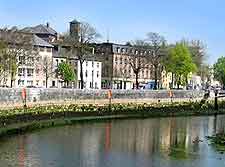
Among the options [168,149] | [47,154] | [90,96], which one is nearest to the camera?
[47,154]

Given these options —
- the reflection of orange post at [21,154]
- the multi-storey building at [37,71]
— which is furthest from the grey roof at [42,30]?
the reflection of orange post at [21,154]

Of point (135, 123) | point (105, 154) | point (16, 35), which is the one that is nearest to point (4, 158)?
point (105, 154)

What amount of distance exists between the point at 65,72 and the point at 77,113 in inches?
2256

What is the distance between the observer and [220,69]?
17325 cm

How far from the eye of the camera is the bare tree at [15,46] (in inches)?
3357

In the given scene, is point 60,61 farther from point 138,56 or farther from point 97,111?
point 97,111

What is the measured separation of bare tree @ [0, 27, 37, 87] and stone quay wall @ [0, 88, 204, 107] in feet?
41.9

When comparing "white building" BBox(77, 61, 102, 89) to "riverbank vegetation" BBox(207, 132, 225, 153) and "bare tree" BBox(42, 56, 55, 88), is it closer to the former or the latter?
"bare tree" BBox(42, 56, 55, 88)

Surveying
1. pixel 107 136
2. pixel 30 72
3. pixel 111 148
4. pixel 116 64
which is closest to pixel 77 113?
pixel 107 136

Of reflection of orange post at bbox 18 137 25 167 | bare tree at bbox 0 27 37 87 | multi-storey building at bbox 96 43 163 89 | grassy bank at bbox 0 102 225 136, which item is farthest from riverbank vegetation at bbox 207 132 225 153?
multi-storey building at bbox 96 43 163 89

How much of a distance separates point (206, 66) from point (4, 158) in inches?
4836

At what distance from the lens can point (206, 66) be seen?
151375 millimetres

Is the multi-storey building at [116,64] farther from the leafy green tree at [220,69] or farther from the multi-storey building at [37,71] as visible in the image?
the multi-storey building at [37,71]

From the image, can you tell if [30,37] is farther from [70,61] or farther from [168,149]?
[168,149]
